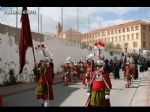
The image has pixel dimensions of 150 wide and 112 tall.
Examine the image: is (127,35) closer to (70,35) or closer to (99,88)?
(70,35)

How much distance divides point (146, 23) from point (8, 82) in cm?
9679

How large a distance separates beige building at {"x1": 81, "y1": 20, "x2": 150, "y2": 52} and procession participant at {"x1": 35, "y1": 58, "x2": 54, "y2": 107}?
9169cm

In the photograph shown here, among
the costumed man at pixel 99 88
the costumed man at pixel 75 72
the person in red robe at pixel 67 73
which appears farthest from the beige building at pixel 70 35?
the costumed man at pixel 99 88

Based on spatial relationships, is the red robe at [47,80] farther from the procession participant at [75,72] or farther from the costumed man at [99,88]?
the procession participant at [75,72]

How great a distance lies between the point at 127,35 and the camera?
360ft

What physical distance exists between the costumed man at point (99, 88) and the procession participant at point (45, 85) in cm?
206

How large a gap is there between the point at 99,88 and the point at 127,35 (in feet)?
329

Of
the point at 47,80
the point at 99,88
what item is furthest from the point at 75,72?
the point at 99,88

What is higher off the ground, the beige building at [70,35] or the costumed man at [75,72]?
the beige building at [70,35]

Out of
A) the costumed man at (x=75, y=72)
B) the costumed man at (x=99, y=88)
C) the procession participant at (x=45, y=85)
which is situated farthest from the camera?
the costumed man at (x=75, y=72)

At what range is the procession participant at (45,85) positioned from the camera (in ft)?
40.5
